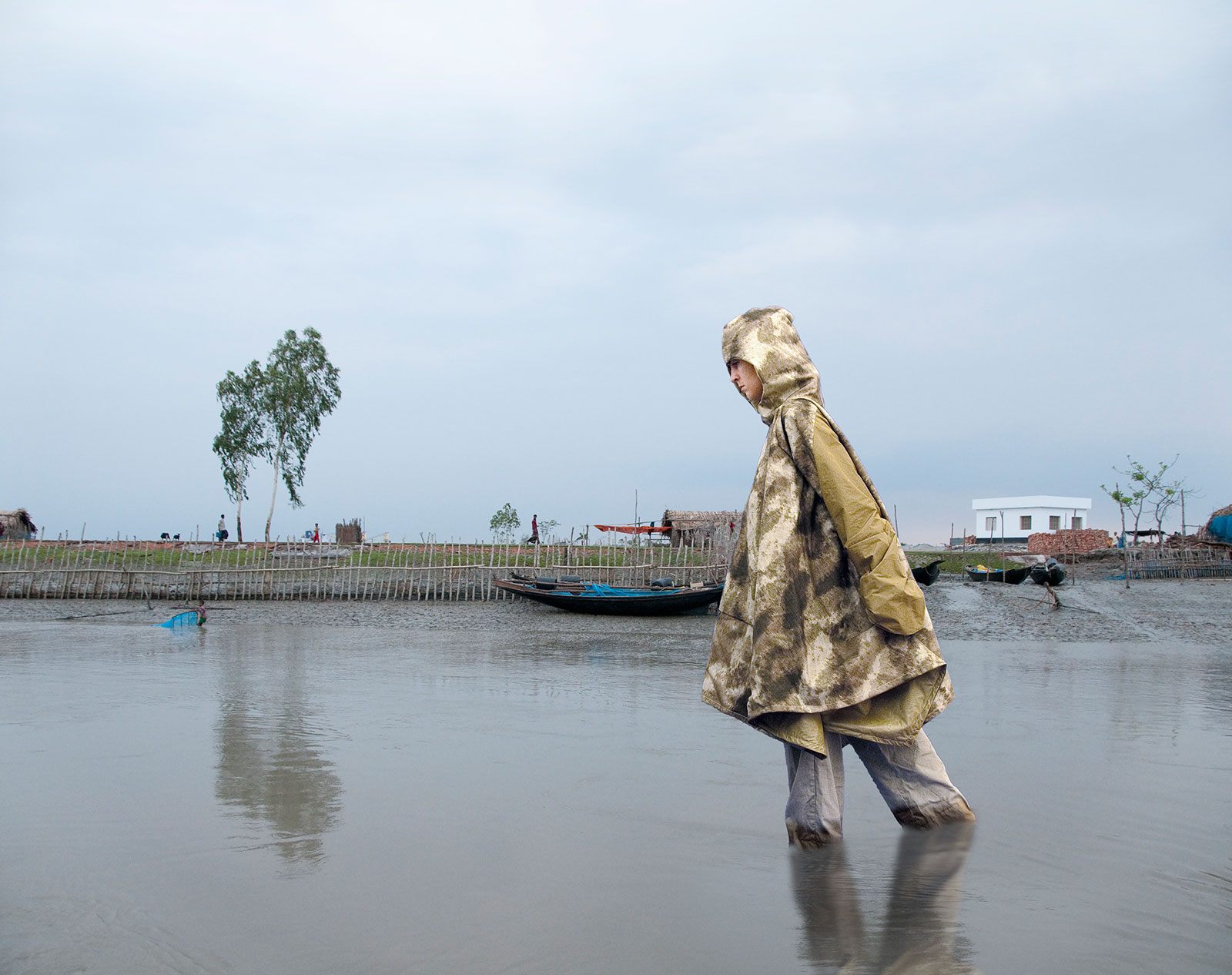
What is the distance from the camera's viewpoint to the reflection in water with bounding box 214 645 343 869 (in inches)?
114

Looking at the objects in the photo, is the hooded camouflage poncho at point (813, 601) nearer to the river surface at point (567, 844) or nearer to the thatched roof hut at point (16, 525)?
the river surface at point (567, 844)

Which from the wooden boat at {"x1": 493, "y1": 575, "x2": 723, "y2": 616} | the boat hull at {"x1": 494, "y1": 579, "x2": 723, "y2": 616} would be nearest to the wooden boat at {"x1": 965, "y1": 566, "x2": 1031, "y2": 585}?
the wooden boat at {"x1": 493, "y1": 575, "x2": 723, "y2": 616}

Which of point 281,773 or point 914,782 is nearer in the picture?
point 914,782

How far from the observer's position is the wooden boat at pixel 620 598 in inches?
662

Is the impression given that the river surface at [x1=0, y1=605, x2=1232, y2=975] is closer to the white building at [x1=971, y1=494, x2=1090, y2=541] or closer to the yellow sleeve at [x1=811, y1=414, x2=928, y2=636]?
the yellow sleeve at [x1=811, y1=414, x2=928, y2=636]

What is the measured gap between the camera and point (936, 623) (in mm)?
14016

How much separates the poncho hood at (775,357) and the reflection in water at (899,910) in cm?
141

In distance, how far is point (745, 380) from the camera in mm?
3025

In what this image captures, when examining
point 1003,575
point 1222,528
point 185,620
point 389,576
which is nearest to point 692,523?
point 1003,575

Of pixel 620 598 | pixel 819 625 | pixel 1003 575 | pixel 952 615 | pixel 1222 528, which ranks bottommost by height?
pixel 952 615

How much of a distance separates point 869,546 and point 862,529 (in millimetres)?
54

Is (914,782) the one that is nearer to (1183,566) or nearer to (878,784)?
(878,784)

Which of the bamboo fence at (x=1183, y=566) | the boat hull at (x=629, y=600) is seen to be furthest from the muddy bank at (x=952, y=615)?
the bamboo fence at (x=1183, y=566)

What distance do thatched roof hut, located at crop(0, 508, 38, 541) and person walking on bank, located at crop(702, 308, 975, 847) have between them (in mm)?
36525
